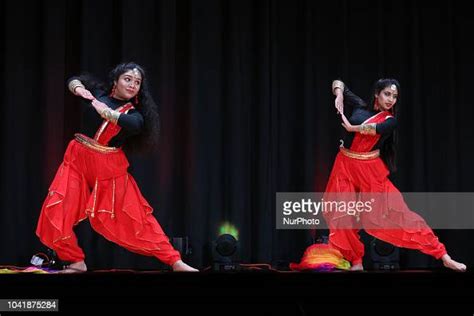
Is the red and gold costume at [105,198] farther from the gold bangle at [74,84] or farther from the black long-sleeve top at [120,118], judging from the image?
the gold bangle at [74,84]

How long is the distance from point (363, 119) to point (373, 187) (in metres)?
0.46

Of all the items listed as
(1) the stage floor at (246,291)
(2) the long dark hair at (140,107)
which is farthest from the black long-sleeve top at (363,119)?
(2) the long dark hair at (140,107)

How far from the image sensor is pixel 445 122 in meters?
4.96

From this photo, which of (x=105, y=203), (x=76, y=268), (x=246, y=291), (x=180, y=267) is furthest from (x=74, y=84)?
(x=246, y=291)

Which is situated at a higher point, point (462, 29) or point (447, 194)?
point (462, 29)

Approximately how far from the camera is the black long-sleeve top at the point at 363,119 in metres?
4.04

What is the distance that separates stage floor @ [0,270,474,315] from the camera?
3.48m

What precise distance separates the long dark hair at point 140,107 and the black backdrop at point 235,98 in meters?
0.62

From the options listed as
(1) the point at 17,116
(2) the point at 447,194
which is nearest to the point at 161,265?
(1) the point at 17,116

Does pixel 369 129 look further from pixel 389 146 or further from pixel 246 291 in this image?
pixel 246 291

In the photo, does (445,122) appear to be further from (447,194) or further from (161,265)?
(161,265)

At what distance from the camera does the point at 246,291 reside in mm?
3621

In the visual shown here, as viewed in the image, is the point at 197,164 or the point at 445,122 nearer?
the point at 197,164

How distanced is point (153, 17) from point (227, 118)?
949 millimetres
